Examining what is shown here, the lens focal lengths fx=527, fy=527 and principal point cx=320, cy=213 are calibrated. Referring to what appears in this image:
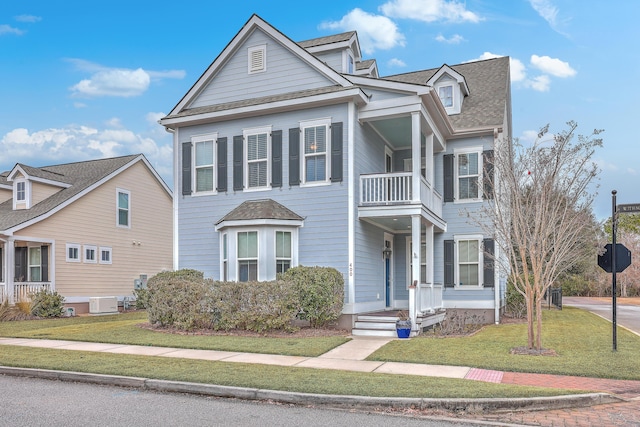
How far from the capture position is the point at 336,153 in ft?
48.0

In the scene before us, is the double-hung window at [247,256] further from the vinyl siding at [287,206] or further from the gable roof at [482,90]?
the gable roof at [482,90]

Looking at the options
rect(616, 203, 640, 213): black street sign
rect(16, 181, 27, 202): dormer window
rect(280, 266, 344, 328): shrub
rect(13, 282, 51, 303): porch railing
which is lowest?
rect(13, 282, 51, 303): porch railing

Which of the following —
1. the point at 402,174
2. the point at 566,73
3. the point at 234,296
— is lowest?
the point at 234,296

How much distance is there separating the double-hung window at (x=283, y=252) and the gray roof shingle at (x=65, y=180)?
37.9 feet

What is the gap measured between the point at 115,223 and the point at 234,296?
13.5m

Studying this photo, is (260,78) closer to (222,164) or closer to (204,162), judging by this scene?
(222,164)

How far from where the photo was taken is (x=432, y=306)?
15.7m

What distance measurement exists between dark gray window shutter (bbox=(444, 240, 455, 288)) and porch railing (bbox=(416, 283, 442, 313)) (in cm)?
42

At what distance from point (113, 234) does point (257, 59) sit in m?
12.5

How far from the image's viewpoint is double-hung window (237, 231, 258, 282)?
48.3 ft

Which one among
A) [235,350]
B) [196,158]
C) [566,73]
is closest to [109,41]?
[196,158]

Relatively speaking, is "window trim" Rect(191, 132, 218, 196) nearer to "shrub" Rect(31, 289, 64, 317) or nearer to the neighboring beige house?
"shrub" Rect(31, 289, 64, 317)

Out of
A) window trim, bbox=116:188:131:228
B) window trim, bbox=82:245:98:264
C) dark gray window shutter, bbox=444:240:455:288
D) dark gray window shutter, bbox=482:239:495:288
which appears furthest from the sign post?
window trim, bbox=116:188:131:228

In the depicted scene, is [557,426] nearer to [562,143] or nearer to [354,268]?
[562,143]
